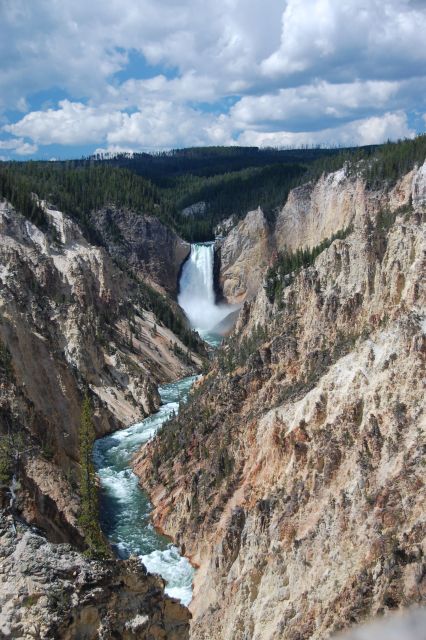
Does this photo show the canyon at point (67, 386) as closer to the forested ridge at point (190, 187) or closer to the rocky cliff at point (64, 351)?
the rocky cliff at point (64, 351)

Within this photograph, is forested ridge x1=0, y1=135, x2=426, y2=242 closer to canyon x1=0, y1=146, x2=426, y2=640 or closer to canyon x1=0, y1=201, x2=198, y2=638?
canyon x1=0, y1=201, x2=198, y2=638

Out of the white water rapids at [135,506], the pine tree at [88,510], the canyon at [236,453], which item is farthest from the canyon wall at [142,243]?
the pine tree at [88,510]

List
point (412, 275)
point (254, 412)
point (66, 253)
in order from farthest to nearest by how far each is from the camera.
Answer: point (66, 253)
point (254, 412)
point (412, 275)

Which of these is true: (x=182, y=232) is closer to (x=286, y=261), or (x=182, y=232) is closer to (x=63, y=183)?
(x=63, y=183)

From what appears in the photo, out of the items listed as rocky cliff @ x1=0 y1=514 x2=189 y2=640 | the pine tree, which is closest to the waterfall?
the pine tree

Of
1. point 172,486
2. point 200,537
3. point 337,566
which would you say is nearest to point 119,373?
point 172,486

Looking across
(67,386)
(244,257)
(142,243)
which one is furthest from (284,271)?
(142,243)

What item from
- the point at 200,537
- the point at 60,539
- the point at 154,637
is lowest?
the point at 200,537
